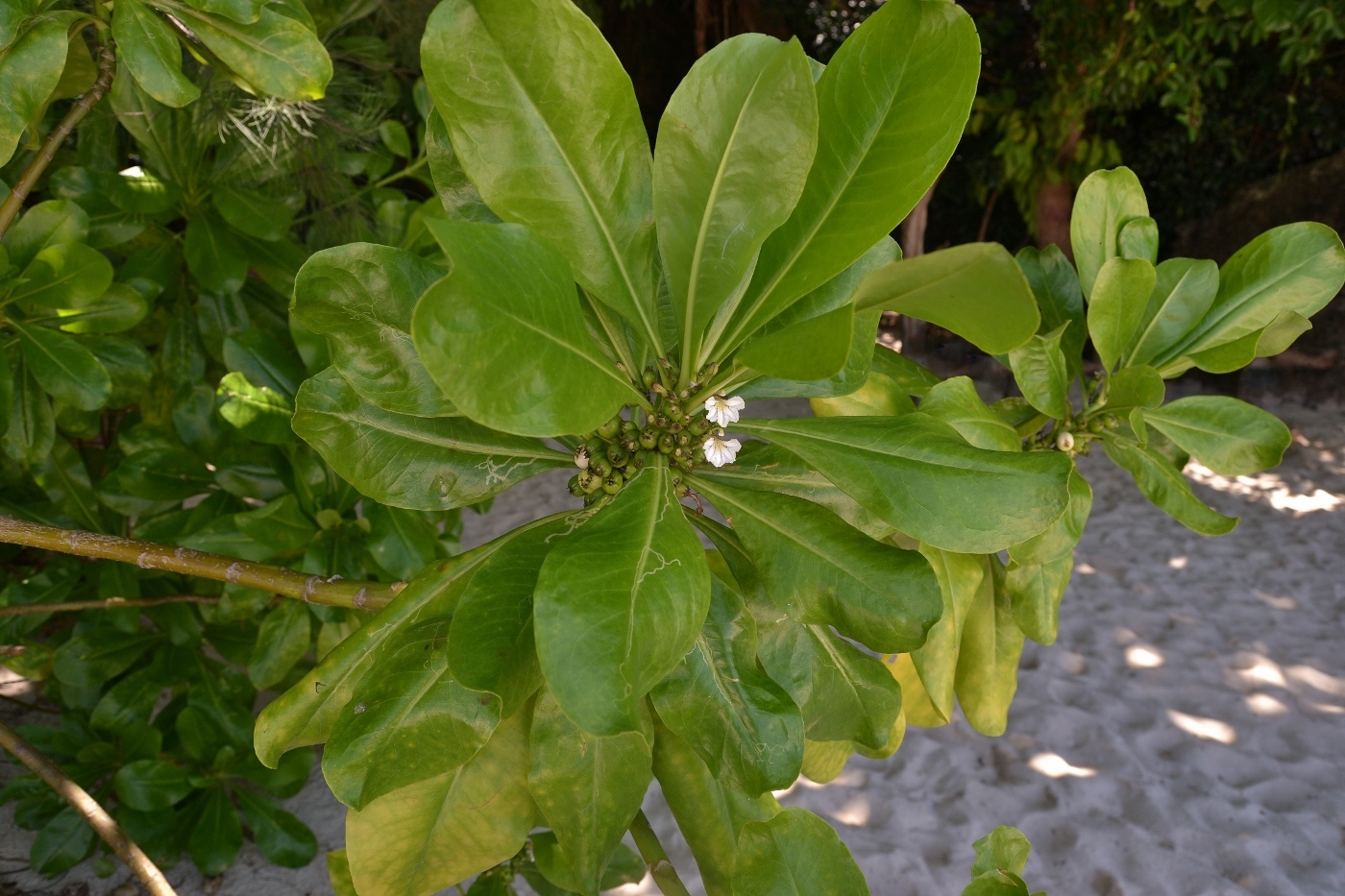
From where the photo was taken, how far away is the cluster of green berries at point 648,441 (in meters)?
0.63

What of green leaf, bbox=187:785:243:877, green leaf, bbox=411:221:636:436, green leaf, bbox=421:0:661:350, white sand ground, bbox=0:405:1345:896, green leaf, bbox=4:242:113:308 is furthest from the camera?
white sand ground, bbox=0:405:1345:896

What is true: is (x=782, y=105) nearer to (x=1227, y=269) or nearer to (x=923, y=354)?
(x=1227, y=269)

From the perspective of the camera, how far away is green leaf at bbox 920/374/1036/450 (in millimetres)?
725

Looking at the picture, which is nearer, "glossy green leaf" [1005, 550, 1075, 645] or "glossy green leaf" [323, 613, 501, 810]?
"glossy green leaf" [323, 613, 501, 810]

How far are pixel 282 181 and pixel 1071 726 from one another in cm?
263

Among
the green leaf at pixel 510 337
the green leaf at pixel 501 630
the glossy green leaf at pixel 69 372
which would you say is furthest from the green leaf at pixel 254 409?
the green leaf at pixel 510 337

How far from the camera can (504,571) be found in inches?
21.8

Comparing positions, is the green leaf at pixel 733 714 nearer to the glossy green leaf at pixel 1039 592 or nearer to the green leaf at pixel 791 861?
the green leaf at pixel 791 861

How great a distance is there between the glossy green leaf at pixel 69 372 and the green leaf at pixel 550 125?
85 cm

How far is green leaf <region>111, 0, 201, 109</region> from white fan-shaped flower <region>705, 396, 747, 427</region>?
0.54m

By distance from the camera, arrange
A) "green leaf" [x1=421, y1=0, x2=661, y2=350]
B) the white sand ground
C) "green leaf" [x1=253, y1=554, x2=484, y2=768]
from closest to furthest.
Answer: "green leaf" [x1=421, y1=0, x2=661, y2=350]
"green leaf" [x1=253, y1=554, x2=484, y2=768]
the white sand ground

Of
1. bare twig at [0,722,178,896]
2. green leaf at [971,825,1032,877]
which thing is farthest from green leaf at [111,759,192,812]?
green leaf at [971,825,1032,877]

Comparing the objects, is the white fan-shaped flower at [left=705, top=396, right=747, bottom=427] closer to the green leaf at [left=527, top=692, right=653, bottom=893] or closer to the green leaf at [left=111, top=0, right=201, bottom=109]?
the green leaf at [left=527, top=692, right=653, bottom=893]

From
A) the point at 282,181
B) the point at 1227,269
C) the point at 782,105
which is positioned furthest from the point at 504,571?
the point at 282,181
